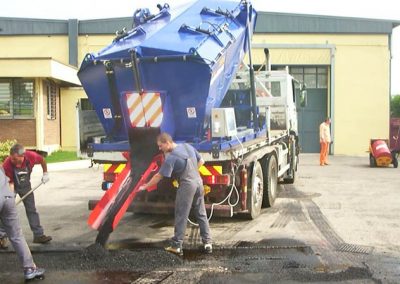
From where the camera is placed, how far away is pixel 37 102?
856 inches

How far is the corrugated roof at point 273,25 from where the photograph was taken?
88.0 feet

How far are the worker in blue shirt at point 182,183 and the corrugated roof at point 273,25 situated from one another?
21.6m

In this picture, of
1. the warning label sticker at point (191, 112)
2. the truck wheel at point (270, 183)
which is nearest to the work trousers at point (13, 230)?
the warning label sticker at point (191, 112)

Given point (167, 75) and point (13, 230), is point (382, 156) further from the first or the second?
point (13, 230)

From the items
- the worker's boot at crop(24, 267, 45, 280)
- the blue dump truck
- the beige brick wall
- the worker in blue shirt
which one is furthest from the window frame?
the worker's boot at crop(24, 267, 45, 280)

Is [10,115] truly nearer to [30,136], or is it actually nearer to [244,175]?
[30,136]

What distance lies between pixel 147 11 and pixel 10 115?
14672 millimetres

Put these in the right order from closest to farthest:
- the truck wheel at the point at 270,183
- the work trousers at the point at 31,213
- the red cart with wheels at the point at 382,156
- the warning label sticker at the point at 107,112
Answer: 1. the work trousers at the point at 31,213
2. the warning label sticker at the point at 107,112
3. the truck wheel at the point at 270,183
4. the red cart with wheels at the point at 382,156

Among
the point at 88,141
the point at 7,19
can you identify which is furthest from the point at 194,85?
the point at 7,19

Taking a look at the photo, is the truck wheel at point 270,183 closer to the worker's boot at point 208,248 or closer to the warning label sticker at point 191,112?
the warning label sticker at point 191,112

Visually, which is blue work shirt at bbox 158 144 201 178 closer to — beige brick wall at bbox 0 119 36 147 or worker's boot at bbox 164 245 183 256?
worker's boot at bbox 164 245 183 256

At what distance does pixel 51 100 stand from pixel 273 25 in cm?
1177

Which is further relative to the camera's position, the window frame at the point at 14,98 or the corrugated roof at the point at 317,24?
the corrugated roof at the point at 317,24

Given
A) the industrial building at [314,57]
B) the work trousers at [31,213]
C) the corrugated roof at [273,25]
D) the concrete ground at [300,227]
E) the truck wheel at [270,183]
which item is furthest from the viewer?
the corrugated roof at [273,25]
